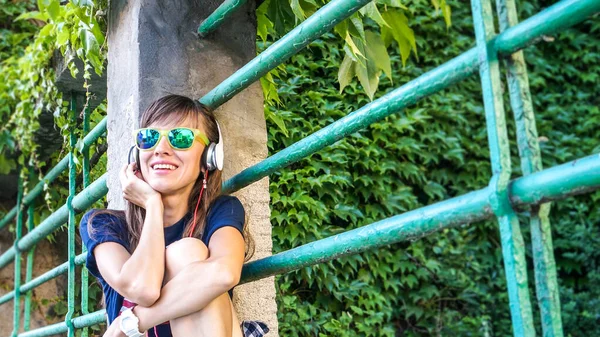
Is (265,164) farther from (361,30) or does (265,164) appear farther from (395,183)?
(395,183)

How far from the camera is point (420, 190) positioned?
545 cm

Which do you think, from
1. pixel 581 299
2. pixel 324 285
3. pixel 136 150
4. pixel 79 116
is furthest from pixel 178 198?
pixel 581 299

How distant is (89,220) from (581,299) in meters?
4.53

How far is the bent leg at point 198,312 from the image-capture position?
1603 millimetres

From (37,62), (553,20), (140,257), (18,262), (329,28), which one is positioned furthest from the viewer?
(18,262)

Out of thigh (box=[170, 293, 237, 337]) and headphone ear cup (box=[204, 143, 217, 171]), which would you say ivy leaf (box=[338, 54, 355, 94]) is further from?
thigh (box=[170, 293, 237, 337])

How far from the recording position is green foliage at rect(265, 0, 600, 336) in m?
4.18

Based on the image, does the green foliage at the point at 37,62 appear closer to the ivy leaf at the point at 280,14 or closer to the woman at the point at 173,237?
the ivy leaf at the point at 280,14

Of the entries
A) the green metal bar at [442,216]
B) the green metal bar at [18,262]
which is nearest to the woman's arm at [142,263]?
the green metal bar at [442,216]

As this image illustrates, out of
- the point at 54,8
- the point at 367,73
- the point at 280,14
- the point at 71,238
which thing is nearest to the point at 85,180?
the point at 71,238

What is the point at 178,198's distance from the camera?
6.21ft

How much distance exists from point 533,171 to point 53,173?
9.45ft

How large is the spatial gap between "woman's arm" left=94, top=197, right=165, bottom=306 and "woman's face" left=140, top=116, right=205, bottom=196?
0.06 metres

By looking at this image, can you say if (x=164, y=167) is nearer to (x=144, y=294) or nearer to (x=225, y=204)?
(x=225, y=204)
